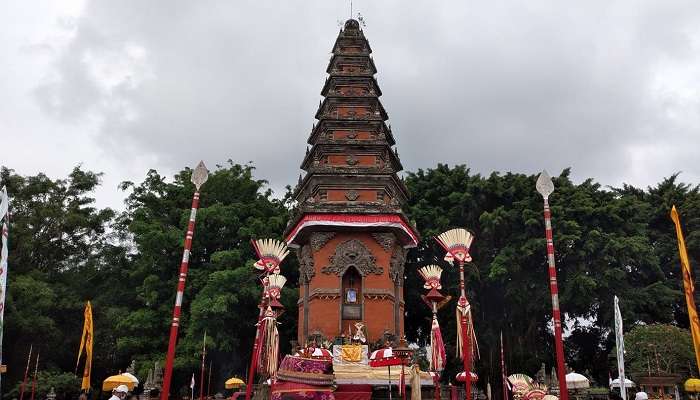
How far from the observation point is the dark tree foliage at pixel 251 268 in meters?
29.4

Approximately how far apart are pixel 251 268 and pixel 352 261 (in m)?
6.87

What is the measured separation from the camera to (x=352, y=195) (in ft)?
88.4

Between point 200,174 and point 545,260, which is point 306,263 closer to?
point 545,260

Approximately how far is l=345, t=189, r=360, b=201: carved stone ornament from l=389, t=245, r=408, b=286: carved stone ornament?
9.62ft

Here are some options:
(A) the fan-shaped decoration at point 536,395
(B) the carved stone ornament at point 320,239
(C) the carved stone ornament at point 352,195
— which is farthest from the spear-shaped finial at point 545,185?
(C) the carved stone ornament at point 352,195

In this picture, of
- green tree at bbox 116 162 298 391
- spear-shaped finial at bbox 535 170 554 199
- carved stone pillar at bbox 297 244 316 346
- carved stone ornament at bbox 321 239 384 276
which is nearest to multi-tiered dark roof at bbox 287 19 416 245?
carved stone pillar at bbox 297 244 316 346

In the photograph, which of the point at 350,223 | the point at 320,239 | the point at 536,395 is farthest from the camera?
the point at 320,239

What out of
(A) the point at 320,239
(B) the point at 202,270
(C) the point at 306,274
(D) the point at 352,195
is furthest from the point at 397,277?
(B) the point at 202,270

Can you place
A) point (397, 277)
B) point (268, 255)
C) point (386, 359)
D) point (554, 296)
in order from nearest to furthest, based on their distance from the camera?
point (554, 296) < point (386, 359) < point (268, 255) < point (397, 277)

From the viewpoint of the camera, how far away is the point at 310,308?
25.4m

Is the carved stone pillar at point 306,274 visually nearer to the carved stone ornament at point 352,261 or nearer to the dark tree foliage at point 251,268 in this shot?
the carved stone ornament at point 352,261

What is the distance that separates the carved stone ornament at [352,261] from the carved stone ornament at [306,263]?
686 mm

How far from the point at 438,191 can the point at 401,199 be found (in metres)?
5.84

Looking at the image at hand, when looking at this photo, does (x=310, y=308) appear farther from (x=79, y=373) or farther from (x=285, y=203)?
(x=79, y=373)
